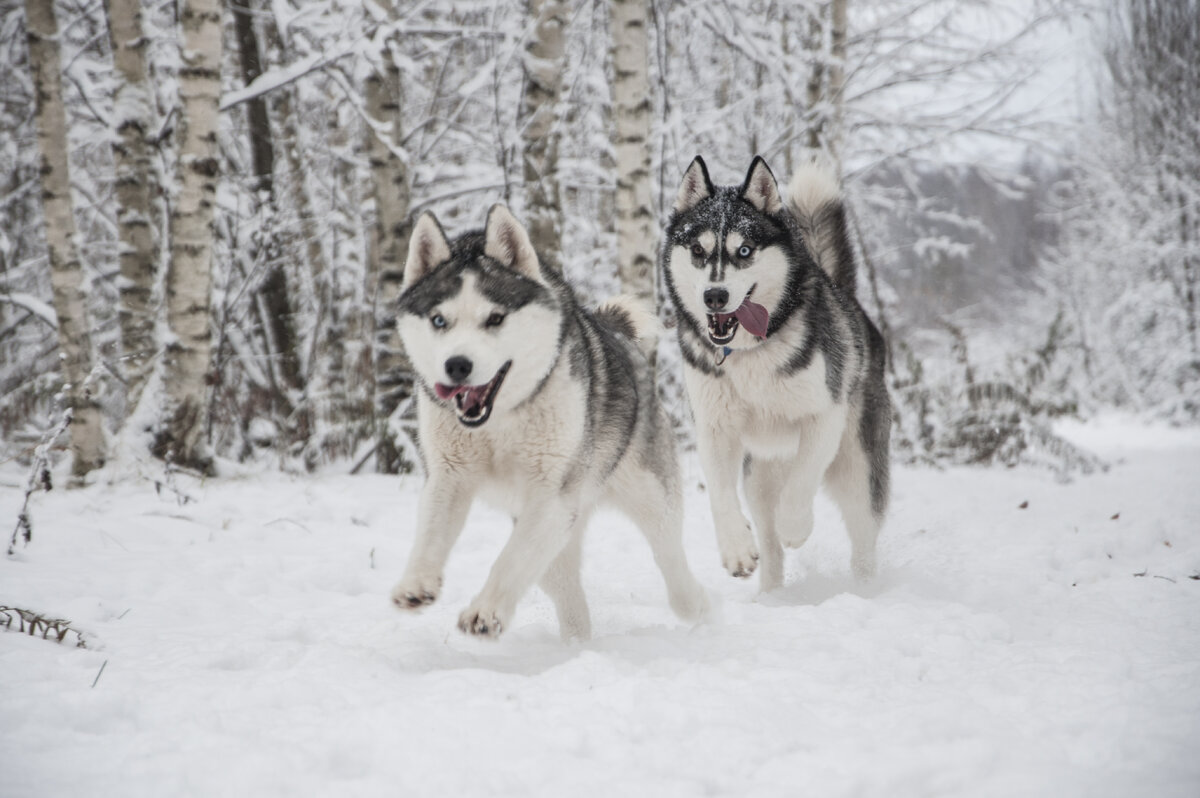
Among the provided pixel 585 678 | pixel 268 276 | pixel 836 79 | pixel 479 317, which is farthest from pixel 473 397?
pixel 836 79

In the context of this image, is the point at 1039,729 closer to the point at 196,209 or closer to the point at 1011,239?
the point at 196,209

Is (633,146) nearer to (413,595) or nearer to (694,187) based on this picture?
(694,187)

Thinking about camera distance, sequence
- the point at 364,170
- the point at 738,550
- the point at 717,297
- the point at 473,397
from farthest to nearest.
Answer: the point at 364,170, the point at 738,550, the point at 717,297, the point at 473,397

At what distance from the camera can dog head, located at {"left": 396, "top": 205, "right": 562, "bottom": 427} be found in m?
2.34

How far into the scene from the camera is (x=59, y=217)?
4781 mm

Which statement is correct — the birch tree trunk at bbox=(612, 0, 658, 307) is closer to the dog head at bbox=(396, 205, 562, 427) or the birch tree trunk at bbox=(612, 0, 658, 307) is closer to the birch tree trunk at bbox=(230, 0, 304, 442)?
the dog head at bbox=(396, 205, 562, 427)

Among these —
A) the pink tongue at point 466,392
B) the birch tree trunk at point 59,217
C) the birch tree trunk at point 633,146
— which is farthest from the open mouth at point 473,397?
the birch tree trunk at point 59,217

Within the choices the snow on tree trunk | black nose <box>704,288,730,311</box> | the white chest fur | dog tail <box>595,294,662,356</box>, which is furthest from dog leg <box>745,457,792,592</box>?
the snow on tree trunk

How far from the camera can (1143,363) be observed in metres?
15.8

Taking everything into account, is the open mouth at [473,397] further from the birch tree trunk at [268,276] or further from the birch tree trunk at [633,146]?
the birch tree trunk at [268,276]

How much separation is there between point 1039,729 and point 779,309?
1.85 meters

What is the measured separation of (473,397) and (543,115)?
188 inches

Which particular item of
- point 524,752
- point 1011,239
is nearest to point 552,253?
point 524,752

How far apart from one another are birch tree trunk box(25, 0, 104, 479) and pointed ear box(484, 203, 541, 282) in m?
3.36
